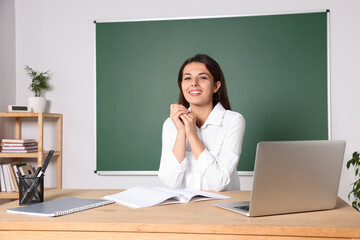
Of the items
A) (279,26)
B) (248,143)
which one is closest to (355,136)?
(248,143)

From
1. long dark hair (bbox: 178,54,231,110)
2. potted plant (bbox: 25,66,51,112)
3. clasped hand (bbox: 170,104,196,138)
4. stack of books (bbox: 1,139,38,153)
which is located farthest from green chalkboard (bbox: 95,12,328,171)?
clasped hand (bbox: 170,104,196,138)

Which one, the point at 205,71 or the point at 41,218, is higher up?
the point at 205,71

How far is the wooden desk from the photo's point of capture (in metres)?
0.89

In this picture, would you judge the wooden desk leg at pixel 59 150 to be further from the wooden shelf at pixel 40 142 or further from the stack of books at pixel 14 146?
the stack of books at pixel 14 146

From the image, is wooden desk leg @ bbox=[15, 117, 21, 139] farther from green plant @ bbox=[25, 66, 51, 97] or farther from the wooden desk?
the wooden desk

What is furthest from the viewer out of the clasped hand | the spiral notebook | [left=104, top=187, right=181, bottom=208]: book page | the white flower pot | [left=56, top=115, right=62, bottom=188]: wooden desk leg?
[left=56, top=115, right=62, bottom=188]: wooden desk leg

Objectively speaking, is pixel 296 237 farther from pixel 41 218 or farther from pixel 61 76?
pixel 61 76

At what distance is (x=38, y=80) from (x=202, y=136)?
1977 millimetres

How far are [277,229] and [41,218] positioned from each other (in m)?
0.64

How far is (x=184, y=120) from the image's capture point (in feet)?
5.91

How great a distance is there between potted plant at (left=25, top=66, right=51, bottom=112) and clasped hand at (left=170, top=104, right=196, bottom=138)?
1789 millimetres

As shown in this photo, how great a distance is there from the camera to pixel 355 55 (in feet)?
9.87

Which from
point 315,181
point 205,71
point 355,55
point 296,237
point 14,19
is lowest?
point 296,237

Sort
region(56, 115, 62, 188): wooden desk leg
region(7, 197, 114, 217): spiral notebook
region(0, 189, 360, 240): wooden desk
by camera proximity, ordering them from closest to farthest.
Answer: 1. region(0, 189, 360, 240): wooden desk
2. region(7, 197, 114, 217): spiral notebook
3. region(56, 115, 62, 188): wooden desk leg
